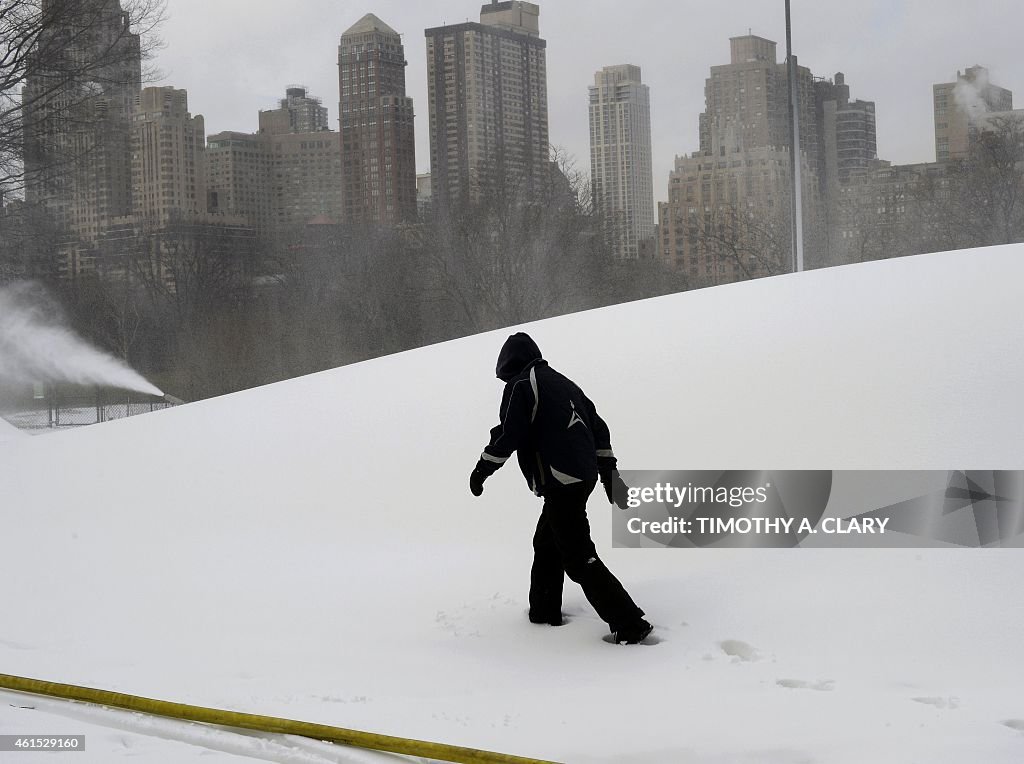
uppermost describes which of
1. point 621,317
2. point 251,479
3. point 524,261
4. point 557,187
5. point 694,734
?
point 557,187

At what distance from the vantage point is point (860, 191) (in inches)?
720

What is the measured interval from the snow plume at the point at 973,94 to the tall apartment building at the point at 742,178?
2461mm

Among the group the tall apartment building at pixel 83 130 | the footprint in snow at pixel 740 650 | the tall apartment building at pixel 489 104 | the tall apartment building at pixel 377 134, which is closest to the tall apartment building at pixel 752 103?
the tall apartment building at pixel 489 104

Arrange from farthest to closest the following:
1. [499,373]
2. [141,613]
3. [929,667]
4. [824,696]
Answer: [141,613] → [499,373] → [929,667] → [824,696]

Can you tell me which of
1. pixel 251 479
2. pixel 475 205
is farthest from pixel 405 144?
pixel 251 479

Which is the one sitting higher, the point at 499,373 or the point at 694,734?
the point at 499,373

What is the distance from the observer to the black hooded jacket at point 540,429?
4.22 metres

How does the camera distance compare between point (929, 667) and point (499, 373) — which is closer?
point (929, 667)

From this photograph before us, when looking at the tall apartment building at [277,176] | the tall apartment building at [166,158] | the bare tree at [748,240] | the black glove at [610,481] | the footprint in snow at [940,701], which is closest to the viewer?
the footprint in snow at [940,701]

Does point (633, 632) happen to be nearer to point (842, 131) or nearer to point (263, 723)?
point (263, 723)

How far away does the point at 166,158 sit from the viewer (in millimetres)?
20391

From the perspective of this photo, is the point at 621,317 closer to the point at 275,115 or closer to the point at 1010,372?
the point at 1010,372

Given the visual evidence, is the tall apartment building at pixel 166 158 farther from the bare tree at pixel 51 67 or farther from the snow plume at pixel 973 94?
the snow plume at pixel 973 94

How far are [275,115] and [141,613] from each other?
58.2 ft
